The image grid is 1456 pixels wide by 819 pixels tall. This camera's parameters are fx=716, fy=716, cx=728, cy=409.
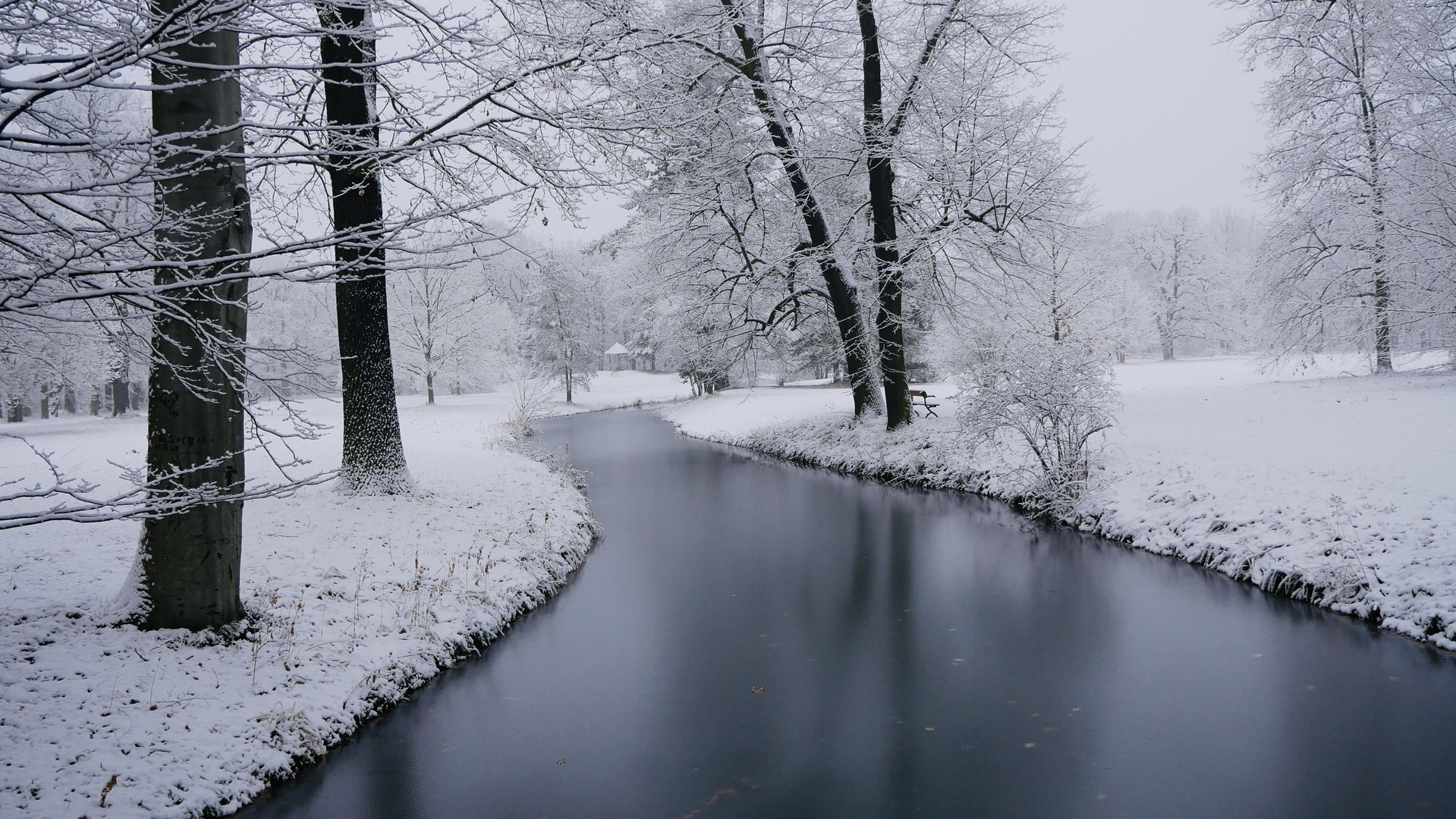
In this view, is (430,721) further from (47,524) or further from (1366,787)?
(1366,787)

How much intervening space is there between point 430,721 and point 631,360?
7080 cm

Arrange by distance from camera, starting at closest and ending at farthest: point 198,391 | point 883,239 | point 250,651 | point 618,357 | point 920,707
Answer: point 198,391, point 250,651, point 920,707, point 883,239, point 618,357

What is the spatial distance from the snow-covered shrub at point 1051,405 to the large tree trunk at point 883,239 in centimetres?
448

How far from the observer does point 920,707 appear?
5145 mm

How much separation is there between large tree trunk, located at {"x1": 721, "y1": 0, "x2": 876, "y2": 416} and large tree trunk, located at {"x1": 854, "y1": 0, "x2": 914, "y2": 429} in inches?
20.4

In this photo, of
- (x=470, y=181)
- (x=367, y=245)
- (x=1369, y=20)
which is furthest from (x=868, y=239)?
Result: (x=367, y=245)

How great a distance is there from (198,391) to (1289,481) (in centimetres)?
999

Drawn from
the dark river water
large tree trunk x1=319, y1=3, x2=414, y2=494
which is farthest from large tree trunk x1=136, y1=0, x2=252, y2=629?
large tree trunk x1=319, y1=3, x2=414, y2=494

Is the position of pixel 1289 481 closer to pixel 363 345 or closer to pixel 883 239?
pixel 883 239

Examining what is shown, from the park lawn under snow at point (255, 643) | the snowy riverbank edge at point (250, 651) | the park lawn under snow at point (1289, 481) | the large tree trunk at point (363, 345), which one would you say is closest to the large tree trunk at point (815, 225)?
the park lawn under snow at point (1289, 481)

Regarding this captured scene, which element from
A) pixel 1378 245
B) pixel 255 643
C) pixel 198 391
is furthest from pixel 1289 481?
pixel 1378 245

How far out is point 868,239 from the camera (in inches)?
612

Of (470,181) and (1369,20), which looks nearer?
(470,181)

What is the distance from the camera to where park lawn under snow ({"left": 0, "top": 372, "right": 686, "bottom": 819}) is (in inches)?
146
